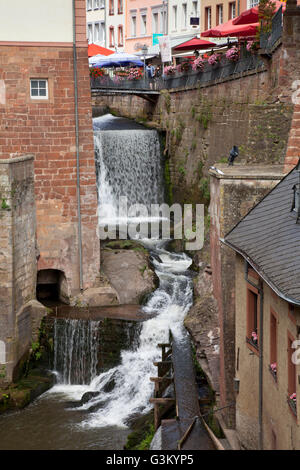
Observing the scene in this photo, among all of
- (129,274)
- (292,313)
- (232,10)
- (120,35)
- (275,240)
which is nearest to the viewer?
(292,313)

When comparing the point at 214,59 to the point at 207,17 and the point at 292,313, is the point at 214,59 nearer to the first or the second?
the point at 207,17

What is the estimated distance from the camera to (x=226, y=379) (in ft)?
58.2

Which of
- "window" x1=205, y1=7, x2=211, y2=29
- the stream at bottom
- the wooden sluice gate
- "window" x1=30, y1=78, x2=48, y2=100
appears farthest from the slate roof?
"window" x1=205, y1=7, x2=211, y2=29

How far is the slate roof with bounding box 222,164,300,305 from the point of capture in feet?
41.5

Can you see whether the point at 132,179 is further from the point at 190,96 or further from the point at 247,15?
the point at 247,15

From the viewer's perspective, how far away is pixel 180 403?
18.1m

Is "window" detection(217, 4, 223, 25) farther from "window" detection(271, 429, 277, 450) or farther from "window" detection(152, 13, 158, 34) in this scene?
"window" detection(271, 429, 277, 450)

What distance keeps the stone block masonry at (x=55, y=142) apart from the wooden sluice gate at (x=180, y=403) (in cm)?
447

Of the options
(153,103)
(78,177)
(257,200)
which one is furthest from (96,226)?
(153,103)

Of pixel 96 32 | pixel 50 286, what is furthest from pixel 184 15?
pixel 50 286

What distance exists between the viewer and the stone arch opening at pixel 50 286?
26297 mm

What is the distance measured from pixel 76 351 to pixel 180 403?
18.8 ft

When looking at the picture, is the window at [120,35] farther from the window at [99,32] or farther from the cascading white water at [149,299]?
the cascading white water at [149,299]


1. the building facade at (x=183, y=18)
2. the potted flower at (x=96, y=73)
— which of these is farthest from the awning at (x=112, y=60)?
the building facade at (x=183, y=18)
